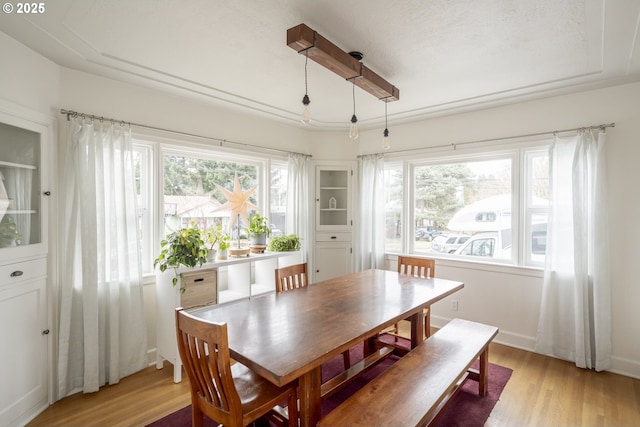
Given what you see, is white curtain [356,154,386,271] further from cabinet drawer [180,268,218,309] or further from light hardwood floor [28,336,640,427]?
cabinet drawer [180,268,218,309]

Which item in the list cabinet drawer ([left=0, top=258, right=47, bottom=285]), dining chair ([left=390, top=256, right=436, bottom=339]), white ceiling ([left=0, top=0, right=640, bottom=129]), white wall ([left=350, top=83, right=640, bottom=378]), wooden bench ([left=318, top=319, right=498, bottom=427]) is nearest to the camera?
wooden bench ([left=318, top=319, right=498, bottom=427])

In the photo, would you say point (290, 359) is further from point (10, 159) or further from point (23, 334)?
point (10, 159)

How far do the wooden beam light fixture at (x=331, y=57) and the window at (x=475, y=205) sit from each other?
183cm

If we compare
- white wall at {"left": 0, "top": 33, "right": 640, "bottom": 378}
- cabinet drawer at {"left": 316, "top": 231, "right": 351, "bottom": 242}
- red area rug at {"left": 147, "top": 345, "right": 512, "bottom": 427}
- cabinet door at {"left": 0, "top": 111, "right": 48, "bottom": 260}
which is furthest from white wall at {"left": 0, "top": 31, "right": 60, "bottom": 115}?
cabinet drawer at {"left": 316, "top": 231, "right": 351, "bottom": 242}

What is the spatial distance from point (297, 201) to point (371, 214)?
106 cm

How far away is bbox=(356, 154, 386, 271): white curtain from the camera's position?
14.5 feet

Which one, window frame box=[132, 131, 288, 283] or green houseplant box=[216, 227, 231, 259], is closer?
window frame box=[132, 131, 288, 283]

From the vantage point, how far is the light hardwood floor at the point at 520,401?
224 centimetres

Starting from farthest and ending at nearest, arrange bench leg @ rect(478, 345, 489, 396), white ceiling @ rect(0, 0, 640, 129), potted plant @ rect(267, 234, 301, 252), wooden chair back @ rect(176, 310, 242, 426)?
1. potted plant @ rect(267, 234, 301, 252)
2. bench leg @ rect(478, 345, 489, 396)
3. white ceiling @ rect(0, 0, 640, 129)
4. wooden chair back @ rect(176, 310, 242, 426)

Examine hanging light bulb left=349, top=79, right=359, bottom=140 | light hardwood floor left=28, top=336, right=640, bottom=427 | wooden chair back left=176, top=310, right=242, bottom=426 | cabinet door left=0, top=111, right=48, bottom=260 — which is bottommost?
light hardwood floor left=28, top=336, right=640, bottom=427

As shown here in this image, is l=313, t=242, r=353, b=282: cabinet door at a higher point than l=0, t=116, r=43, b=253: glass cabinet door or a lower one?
lower

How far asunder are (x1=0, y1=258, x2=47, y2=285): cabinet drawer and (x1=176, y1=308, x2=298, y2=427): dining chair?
141cm

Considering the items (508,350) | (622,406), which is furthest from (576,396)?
(508,350)

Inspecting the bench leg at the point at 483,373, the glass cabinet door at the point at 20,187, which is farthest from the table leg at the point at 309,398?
the glass cabinet door at the point at 20,187
